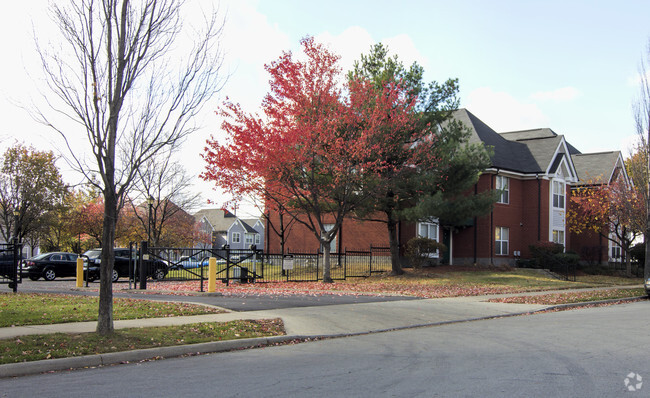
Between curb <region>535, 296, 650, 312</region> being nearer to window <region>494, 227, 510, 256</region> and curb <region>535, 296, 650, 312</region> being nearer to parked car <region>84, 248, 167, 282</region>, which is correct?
window <region>494, 227, 510, 256</region>

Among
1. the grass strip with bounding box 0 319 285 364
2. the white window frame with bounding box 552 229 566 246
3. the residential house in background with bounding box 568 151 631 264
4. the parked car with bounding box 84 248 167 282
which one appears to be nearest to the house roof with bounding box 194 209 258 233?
the residential house in background with bounding box 568 151 631 264

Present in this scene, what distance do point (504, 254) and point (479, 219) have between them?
10.2ft

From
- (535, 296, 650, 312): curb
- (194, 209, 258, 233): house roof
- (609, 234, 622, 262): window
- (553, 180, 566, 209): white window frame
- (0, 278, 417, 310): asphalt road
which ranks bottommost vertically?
(535, 296, 650, 312): curb

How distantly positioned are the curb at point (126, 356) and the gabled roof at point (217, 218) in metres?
78.9

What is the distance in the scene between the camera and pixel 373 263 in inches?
1394

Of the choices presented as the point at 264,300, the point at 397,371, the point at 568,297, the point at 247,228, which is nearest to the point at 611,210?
the point at 568,297

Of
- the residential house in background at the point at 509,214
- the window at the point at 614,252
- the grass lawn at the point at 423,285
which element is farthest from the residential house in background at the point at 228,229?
the grass lawn at the point at 423,285

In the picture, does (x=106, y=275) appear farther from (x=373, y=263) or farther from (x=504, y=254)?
(x=504, y=254)

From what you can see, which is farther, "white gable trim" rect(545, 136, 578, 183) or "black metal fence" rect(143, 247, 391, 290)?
"white gable trim" rect(545, 136, 578, 183)

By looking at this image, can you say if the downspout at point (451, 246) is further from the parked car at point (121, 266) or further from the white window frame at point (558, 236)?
the parked car at point (121, 266)

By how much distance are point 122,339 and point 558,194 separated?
35119 millimetres

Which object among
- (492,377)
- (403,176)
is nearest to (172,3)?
(492,377)

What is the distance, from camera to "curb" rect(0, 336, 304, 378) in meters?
7.73

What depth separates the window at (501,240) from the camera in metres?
36.2
